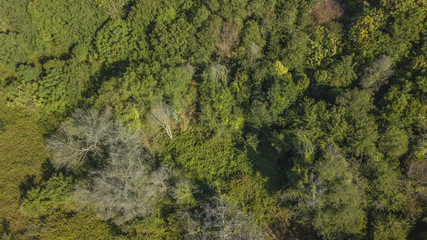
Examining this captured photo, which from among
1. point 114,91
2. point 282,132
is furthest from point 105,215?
point 282,132

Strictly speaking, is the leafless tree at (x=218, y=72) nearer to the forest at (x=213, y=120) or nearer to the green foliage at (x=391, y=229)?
the forest at (x=213, y=120)

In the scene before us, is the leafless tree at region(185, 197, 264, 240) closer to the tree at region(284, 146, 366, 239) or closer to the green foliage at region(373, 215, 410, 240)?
the tree at region(284, 146, 366, 239)

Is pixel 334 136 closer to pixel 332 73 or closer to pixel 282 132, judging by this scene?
pixel 282 132

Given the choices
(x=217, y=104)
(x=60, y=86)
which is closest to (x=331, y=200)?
(x=217, y=104)

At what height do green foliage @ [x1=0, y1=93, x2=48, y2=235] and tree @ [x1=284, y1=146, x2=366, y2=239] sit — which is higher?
tree @ [x1=284, y1=146, x2=366, y2=239]

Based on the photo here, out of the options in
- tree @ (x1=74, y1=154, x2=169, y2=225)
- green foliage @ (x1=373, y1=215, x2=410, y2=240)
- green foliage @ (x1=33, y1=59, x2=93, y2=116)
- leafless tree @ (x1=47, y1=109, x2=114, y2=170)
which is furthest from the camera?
green foliage @ (x1=33, y1=59, x2=93, y2=116)

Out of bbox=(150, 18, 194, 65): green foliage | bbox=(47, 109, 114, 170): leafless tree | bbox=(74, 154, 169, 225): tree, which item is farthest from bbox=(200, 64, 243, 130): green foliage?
bbox=(47, 109, 114, 170): leafless tree

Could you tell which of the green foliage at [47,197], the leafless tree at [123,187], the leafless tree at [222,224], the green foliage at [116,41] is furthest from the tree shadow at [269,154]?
the green foliage at [47,197]

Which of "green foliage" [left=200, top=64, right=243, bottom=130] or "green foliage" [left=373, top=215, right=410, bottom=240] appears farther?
"green foliage" [left=200, top=64, right=243, bottom=130]
